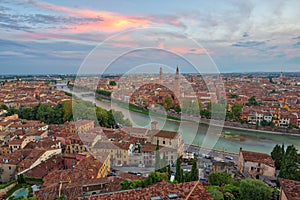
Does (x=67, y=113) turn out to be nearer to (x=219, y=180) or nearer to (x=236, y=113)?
(x=236, y=113)

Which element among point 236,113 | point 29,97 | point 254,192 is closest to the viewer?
point 254,192

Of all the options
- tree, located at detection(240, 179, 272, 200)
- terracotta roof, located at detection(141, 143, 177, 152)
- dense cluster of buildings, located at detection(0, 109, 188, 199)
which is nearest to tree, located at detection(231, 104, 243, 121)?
dense cluster of buildings, located at detection(0, 109, 188, 199)

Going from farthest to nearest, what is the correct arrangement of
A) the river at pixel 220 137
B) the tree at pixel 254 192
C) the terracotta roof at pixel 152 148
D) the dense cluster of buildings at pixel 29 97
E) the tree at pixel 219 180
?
the dense cluster of buildings at pixel 29 97
the river at pixel 220 137
the terracotta roof at pixel 152 148
the tree at pixel 219 180
the tree at pixel 254 192

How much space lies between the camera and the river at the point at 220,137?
24.3 ft

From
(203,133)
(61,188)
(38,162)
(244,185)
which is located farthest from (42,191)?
(203,133)

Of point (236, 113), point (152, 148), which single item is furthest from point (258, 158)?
point (236, 113)

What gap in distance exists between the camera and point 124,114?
7754mm

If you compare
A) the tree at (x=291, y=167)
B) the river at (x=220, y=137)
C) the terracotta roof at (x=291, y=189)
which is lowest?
the river at (x=220, y=137)

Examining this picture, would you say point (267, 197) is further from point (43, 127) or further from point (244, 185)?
point (43, 127)

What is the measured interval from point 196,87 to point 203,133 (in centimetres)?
440

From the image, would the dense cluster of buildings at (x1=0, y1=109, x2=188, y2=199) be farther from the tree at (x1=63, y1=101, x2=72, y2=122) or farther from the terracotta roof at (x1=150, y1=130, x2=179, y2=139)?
the tree at (x1=63, y1=101, x2=72, y2=122)

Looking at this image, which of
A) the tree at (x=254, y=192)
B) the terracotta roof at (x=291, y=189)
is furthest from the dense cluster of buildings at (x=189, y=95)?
the terracotta roof at (x=291, y=189)

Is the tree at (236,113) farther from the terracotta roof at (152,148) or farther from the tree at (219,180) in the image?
the tree at (219,180)

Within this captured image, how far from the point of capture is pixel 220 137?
28.5ft
